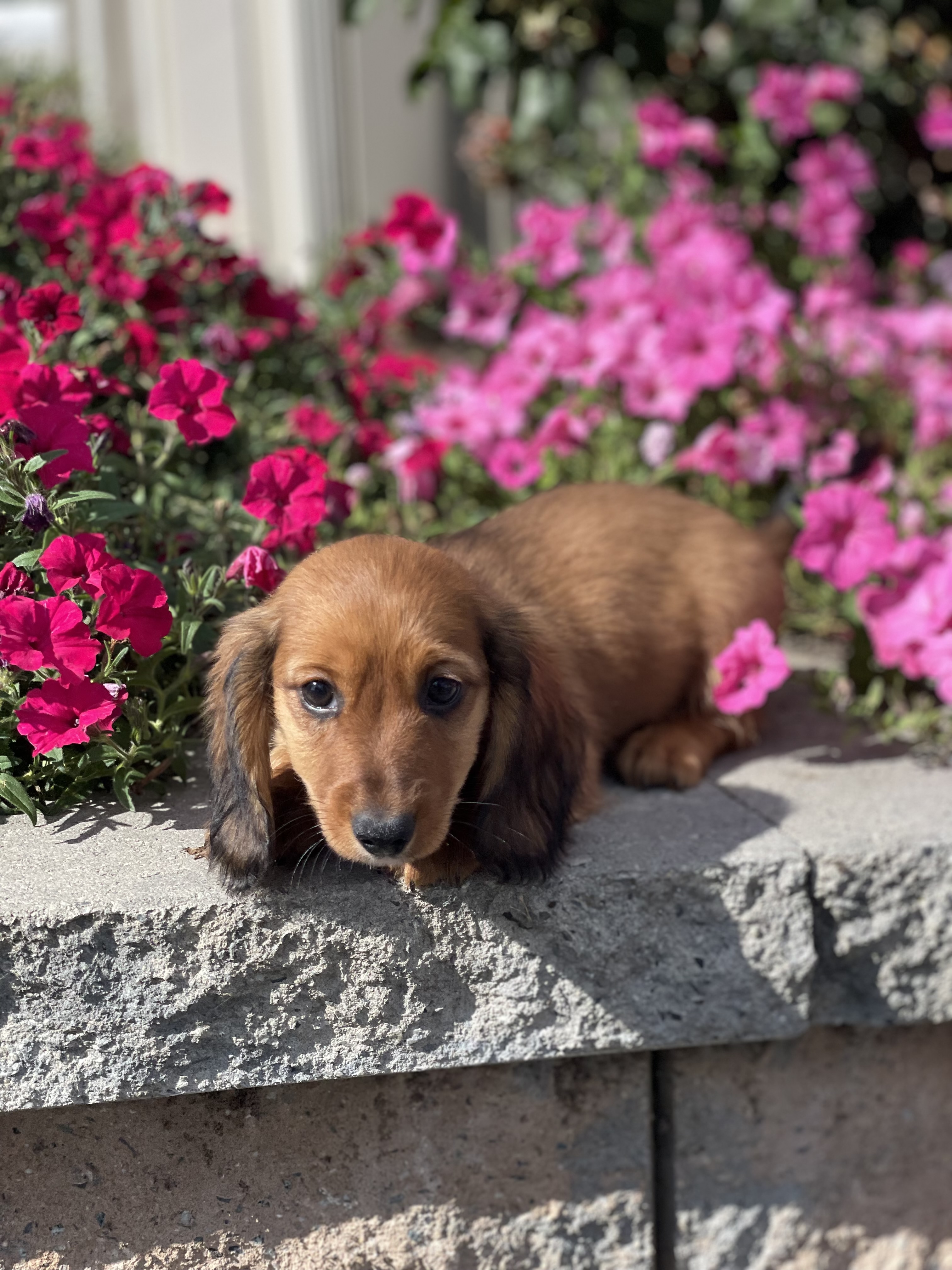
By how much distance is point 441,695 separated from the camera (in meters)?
2.19

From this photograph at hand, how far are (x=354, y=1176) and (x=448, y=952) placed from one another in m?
0.49

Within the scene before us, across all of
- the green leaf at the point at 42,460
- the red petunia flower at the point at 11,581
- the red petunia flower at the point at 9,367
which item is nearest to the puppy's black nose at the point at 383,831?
the red petunia flower at the point at 11,581

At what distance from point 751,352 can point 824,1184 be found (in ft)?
8.18

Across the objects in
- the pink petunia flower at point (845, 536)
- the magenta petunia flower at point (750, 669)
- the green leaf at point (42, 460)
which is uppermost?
the green leaf at point (42, 460)

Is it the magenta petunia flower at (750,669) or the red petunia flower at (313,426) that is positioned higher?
the red petunia flower at (313,426)

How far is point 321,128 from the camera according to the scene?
22.2 ft

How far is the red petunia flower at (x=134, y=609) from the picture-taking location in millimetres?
2262

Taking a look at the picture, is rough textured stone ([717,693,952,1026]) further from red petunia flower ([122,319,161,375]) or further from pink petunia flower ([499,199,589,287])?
pink petunia flower ([499,199,589,287])

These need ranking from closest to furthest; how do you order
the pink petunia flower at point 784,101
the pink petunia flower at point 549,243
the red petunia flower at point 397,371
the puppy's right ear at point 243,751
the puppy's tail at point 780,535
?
the puppy's right ear at point 243,751 → the puppy's tail at point 780,535 → the red petunia flower at point 397,371 → the pink petunia flower at point 549,243 → the pink petunia flower at point 784,101

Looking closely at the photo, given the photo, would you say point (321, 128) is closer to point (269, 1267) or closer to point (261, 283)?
point (261, 283)

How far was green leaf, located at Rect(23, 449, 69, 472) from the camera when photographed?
92.1 inches

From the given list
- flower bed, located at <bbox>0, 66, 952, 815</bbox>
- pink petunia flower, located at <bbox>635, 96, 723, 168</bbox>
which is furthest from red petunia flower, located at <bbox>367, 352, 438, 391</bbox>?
pink petunia flower, located at <bbox>635, 96, 723, 168</bbox>

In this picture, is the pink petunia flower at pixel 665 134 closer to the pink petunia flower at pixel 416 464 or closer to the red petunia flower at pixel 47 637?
the pink petunia flower at pixel 416 464

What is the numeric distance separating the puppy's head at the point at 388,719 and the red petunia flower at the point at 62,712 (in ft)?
0.65
